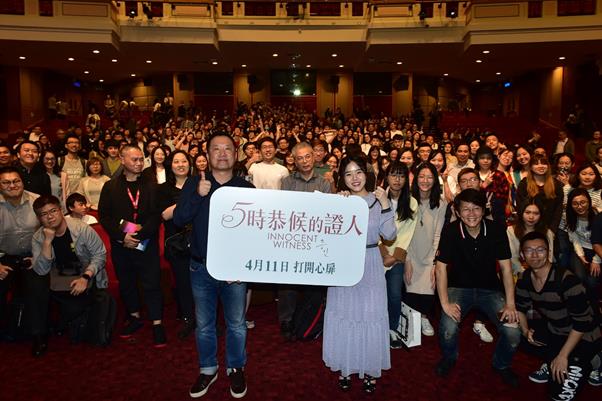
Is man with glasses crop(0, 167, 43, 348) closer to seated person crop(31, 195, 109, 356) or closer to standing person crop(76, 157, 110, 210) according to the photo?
seated person crop(31, 195, 109, 356)

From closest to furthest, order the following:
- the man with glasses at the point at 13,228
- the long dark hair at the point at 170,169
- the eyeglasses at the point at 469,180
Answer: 1. the man with glasses at the point at 13,228
2. the eyeglasses at the point at 469,180
3. the long dark hair at the point at 170,169

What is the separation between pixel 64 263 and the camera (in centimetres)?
356

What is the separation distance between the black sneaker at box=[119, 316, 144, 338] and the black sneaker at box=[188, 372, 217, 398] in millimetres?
1097

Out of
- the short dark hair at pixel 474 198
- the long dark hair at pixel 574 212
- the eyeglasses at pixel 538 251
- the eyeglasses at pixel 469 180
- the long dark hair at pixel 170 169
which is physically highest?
the long dark hair at pixel 170 169

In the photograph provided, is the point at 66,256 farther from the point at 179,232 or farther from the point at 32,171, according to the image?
the point at 32,171

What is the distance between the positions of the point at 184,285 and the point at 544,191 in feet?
10.6

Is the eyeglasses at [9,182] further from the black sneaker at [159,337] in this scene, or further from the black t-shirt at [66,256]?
the black sneaker at [159,337]

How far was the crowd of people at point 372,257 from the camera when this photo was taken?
2.75m

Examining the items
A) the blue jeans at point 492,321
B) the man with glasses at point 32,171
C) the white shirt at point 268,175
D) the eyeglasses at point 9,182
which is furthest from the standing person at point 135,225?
the blue jeans at point 492,321

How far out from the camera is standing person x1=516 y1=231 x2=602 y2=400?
2717 mm

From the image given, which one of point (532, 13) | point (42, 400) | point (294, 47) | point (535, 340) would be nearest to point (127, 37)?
point (294, 47)

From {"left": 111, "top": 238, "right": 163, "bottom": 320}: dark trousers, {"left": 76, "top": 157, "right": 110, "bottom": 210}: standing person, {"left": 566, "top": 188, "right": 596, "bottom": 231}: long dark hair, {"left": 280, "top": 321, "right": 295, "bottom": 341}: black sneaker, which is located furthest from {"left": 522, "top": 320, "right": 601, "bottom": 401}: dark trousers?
{"left": 76, "top": 157, "right": 110, "bottom": 210}: standing person

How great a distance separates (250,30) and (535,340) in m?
13.7

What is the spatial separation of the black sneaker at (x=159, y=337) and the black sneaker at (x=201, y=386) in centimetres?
76
